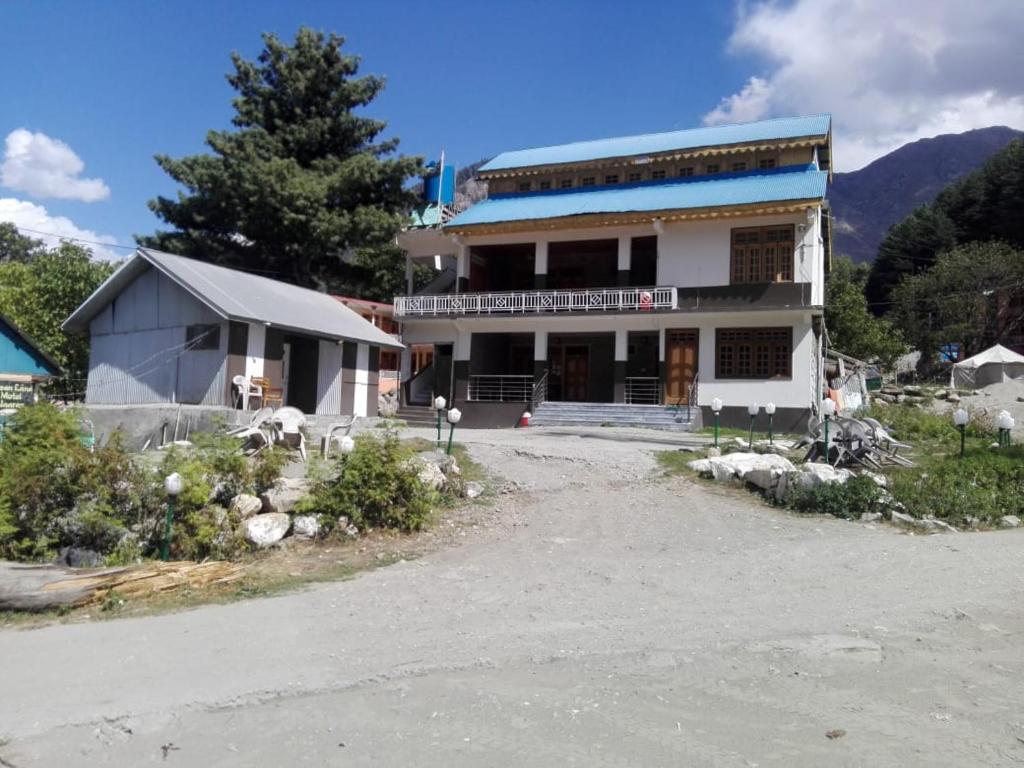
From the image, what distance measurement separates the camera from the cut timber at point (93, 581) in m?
7.31

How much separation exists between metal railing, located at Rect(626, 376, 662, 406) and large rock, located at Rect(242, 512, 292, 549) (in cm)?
1840

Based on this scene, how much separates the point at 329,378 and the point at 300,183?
11573 mm

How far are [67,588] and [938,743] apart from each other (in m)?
7.45

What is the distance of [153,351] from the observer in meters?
20.2

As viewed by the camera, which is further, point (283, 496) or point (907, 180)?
point (907, 180)

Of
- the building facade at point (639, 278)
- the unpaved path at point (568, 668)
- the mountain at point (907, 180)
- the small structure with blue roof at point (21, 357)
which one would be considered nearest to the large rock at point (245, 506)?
the unpaved path at point (568, 668)

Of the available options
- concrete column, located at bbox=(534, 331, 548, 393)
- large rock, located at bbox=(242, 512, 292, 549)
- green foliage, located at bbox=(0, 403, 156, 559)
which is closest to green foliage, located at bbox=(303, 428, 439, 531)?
large rock, located at bbox=(242, 512, 292, 549)

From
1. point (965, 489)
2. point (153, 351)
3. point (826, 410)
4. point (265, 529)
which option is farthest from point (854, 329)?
point (265, 529)

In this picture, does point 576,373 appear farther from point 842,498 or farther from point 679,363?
point 842,498

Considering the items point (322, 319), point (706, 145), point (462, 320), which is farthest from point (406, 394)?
point (706, 145)

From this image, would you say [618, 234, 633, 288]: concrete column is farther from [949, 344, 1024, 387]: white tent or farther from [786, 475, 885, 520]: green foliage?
[949, 344, 1024, 387]: white tent

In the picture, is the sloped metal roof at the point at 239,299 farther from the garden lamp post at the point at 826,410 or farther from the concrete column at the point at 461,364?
the garden lamp post at the point at 826,410

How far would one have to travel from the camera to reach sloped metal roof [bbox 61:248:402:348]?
18.8 metres

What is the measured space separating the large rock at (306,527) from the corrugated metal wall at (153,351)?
10.6 meters
